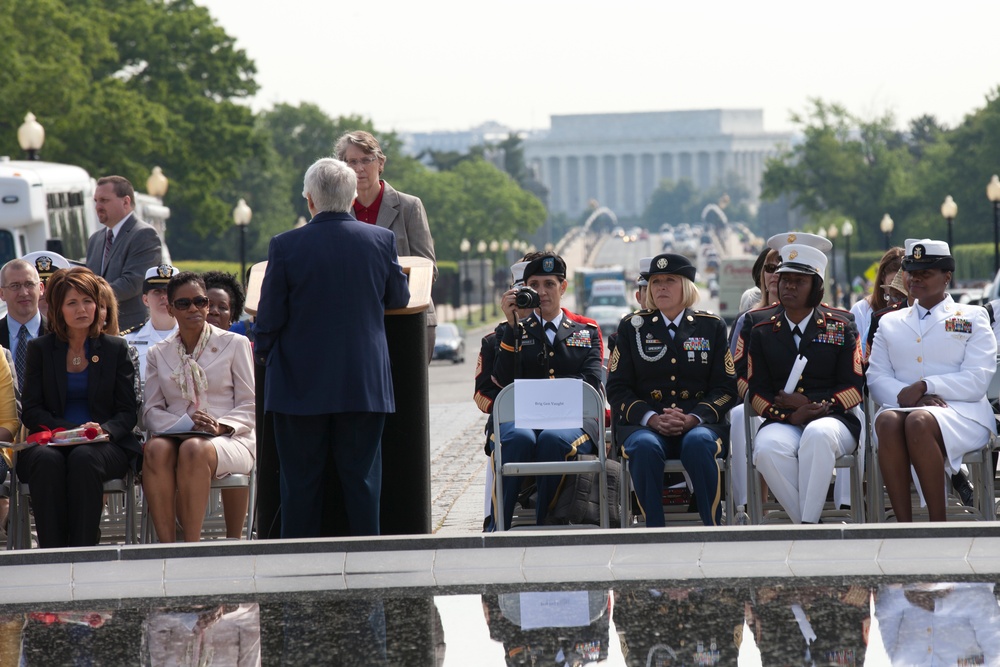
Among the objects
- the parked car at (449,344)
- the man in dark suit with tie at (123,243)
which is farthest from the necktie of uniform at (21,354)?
the parked car at (449,344)

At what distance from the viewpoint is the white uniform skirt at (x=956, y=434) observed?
786 cm

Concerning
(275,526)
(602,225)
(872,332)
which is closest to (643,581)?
(275,526)

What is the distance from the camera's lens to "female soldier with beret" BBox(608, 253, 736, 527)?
7797mm

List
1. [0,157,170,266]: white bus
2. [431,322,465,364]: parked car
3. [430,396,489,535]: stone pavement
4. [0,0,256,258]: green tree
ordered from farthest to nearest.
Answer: [0,0,256,258]: green tree < [431,322,465,364]: parked car < [0,157,170,266]: white bus < [430,396,489,535]: stone pavement

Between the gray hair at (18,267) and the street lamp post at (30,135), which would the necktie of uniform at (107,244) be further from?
the street lamp post at (30,135)

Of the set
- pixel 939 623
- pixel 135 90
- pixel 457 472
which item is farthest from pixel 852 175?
pixel 939 623

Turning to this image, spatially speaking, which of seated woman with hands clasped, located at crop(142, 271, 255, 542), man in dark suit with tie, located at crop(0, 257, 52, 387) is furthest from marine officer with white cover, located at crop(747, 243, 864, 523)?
man in dark suit with tie, located at crop(0, 257, 52, 387)

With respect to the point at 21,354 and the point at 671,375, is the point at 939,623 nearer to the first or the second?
the point at 671,375

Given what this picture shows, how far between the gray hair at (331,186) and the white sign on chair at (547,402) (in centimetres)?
158

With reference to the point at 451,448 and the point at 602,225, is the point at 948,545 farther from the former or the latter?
the point at 602,225

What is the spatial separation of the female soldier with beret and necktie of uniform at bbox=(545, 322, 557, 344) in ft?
1.27

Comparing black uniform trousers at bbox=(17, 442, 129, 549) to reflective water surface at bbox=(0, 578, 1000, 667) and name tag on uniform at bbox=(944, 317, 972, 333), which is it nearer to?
reflective water surface at bbox=(0, 578, 1000, 667)

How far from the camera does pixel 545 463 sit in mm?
7652

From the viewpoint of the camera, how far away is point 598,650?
17.0 feet
